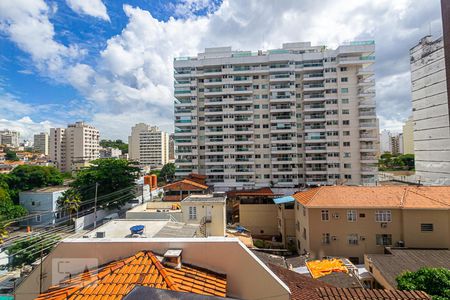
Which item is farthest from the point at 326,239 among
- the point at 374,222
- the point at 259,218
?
the point at 259,218

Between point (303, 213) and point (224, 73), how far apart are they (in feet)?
96.6

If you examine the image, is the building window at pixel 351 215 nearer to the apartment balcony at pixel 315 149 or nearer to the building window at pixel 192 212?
the building window at pixel 192 212

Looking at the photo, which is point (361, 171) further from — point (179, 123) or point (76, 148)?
point (76, 148)

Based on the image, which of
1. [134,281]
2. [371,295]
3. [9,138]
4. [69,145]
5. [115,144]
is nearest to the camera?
[134,281]

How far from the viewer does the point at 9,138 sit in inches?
5591

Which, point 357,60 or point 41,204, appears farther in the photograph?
point 357,60

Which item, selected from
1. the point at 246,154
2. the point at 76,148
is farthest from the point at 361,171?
the point at 76,148

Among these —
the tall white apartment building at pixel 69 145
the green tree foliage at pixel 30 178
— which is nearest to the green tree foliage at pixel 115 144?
the tall white apartment building at pixel 69 145

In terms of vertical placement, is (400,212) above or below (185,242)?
below

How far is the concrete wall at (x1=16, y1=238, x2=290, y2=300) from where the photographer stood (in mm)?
5051

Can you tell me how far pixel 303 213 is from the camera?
22.6 meters

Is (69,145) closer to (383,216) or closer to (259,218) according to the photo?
(259,218)

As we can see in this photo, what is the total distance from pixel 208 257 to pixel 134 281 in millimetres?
1537

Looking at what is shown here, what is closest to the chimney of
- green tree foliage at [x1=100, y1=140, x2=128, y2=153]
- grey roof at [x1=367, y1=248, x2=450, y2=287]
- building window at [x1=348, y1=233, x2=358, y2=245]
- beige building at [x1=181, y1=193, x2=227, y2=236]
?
grey roof at [x1=367, y1=248, x2=450, y2=287]
